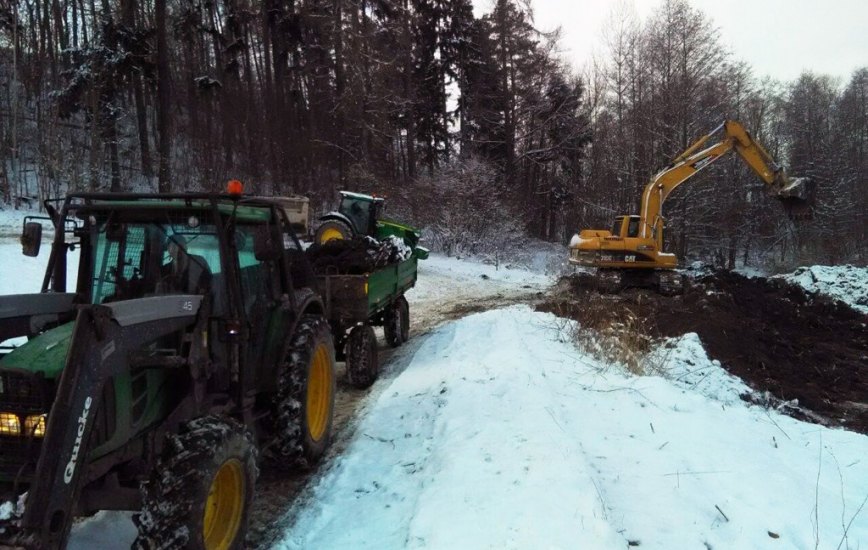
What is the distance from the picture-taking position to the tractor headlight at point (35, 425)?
254cm

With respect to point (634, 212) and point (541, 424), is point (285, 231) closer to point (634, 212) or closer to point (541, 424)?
point (541, 424)

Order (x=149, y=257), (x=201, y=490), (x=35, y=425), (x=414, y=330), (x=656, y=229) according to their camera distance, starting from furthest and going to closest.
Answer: (x=656, y=229) → (x=414, y=330) → (x=149, y=257) → (x=201, y=490) → (x=35, y=425)

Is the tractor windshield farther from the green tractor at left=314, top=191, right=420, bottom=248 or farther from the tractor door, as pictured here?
the green tractor at left=314, top=191, right=420, bottom=248

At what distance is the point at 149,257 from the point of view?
3754mm

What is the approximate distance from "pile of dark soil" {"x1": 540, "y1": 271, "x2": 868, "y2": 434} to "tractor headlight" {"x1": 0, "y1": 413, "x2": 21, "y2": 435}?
24.1ft

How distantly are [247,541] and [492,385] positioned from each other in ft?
9.75

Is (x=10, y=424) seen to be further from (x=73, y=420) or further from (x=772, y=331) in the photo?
(x=772, y=331)

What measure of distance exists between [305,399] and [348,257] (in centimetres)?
325

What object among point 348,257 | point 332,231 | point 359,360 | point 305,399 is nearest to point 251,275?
point 305,399

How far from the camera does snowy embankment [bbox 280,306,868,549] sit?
3354 millimetres

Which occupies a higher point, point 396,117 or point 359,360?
point 396,117

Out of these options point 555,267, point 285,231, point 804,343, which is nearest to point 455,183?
point 555,267

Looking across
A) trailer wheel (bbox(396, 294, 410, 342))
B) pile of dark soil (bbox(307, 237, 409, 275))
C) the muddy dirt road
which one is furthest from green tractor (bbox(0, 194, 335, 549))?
trailer wheel (bbox(396, 294, 410, 342))

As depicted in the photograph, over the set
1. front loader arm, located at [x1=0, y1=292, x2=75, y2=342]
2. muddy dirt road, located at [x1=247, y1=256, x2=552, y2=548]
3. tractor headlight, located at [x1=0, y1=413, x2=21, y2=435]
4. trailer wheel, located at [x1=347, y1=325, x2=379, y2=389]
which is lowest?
muddy dirt road, located at [x1=247, y1=256, x2=552, y2=548]
